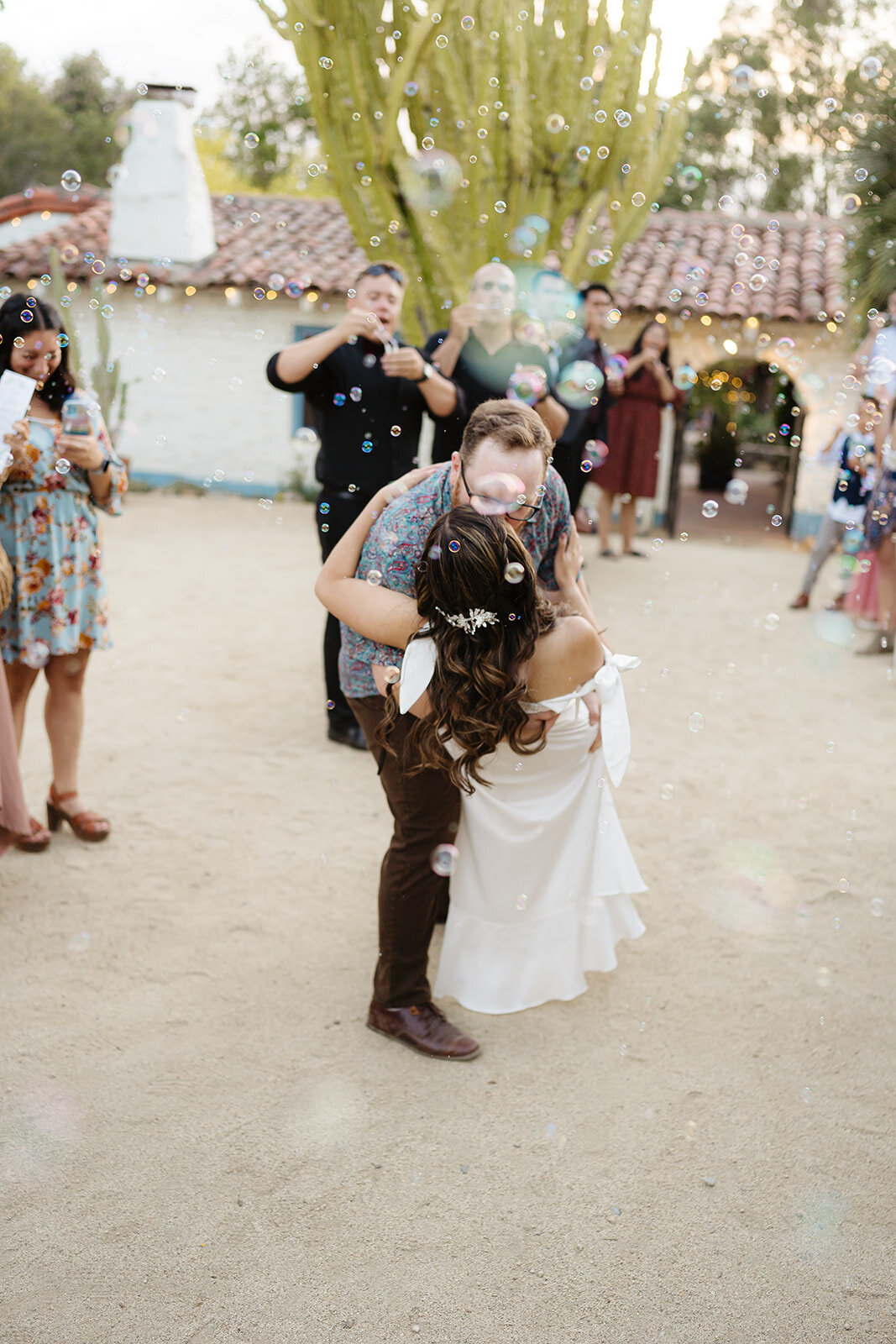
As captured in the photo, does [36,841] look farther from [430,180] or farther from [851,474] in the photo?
[430,180]

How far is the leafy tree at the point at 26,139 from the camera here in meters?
27.0

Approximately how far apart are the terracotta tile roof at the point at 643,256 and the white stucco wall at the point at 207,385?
51cm

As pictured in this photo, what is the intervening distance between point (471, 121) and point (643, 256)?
7712 mm

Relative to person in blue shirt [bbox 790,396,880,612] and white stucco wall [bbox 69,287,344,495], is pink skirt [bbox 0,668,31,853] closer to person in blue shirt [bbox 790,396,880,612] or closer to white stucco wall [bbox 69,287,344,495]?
person in blue shirt [bbox 790,396,880,612]

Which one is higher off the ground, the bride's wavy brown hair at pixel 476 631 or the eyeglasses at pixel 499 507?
the eyeglasses at pixel 499 507

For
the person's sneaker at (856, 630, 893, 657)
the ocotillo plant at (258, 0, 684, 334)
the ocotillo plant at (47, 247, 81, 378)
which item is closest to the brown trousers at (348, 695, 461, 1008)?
the person's sneaker at (856, 630, 893, 657)

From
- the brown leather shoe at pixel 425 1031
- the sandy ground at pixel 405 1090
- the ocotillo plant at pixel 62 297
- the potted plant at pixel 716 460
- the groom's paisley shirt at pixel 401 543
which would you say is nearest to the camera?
the sandy ground at pixel 405 1090

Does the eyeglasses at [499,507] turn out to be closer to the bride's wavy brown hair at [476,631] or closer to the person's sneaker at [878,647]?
the bride's wavy brown hair at [476,631]

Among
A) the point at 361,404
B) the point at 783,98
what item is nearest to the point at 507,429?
the point at 361,404

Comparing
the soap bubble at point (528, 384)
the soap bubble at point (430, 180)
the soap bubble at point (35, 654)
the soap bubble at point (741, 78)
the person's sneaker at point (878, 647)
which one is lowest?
the person's sneaker at point (878, 647)

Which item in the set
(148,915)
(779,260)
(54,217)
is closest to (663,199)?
(779,260)

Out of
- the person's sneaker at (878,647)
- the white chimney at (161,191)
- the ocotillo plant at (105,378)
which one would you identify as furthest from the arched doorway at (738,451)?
the white chimney at (161,191)

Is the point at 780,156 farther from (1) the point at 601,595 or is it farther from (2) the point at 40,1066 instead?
(2) the point at 40,1066

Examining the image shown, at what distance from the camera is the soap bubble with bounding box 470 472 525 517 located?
7.07 feet
